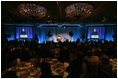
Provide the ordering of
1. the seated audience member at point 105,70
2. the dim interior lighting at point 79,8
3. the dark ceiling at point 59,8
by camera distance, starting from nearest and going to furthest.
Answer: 1. the seated audience member at point 105,70
2. the dim interior lighting at point 79,8
3. the dark ceiling at point 59,8

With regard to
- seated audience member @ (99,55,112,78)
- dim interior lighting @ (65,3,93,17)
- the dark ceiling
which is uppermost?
the dark ceiling

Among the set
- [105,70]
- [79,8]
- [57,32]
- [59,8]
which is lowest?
[105,70]

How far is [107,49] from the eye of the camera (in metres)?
4.43

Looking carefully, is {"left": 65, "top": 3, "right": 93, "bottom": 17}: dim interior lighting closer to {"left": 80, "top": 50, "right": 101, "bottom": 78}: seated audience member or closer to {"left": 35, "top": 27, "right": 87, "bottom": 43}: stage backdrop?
{"left": 80, "top": 50, "right": 101, "bottom": 78}: seated audience member

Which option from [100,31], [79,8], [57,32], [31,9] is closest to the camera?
[79,8]

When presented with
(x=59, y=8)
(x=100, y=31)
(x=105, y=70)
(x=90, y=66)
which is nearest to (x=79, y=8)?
(x=90, y=66)

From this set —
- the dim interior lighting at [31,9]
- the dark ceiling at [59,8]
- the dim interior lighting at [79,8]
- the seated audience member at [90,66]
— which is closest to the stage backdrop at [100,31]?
the dark ceiling at [59,8]

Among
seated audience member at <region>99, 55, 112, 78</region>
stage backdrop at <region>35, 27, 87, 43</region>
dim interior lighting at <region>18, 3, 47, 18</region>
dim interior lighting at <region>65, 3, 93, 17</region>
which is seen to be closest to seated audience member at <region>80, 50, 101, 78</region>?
seated audience member at <region>99, 55, 112, 78</region>

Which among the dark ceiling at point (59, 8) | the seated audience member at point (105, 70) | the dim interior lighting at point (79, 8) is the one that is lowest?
the seated audience member at point (105, 70)

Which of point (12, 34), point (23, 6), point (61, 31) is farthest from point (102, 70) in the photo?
point (12, 34)

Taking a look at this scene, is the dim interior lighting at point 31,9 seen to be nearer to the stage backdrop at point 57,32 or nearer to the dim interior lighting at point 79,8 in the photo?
the dim interior lighting at point 79,8

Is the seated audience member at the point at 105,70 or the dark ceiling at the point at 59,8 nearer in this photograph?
the seated audience member at the point at 105,70

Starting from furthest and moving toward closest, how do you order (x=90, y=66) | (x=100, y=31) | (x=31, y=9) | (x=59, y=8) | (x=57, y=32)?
(x=57, y=32), (x=100, y=31), (x=59, y=8), (x=31, y=9), (x=90, y=66)

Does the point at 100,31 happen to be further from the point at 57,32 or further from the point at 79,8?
the point at 79,8
